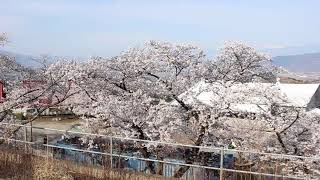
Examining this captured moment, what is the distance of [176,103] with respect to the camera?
16.2m

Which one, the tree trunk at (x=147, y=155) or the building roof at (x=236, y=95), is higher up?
the building roof at (x=236, y=95)

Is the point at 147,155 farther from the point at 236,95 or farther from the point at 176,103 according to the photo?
the point at 236,95

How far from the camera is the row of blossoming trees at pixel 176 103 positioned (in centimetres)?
1527

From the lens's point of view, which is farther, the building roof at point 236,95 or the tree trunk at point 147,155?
the building roof at point 236,95

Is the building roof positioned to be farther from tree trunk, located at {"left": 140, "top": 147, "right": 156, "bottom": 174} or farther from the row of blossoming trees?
tree trunk, located at {"left": 140, "top": 147, "right": 156, "bottom": 174}

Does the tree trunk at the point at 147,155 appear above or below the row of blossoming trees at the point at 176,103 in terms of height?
below

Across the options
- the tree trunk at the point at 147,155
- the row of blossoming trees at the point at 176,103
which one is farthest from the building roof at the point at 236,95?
the tree trunk at the point at 147,155

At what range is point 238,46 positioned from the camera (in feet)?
60.4

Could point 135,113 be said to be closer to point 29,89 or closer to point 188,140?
point 188,140

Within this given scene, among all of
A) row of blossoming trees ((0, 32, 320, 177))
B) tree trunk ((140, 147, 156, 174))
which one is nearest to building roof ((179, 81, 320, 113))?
row of blossoming trees ((0, 32, 320, 177))

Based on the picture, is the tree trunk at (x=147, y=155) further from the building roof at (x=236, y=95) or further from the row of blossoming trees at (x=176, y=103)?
the building roof at (x=236, y=95)

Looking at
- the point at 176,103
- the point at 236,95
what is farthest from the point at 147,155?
the point at 236,95

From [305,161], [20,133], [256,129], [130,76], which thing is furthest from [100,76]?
[305,161]

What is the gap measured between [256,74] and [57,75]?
8217 mm
